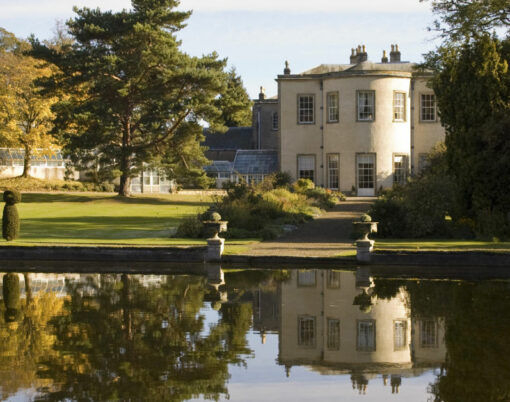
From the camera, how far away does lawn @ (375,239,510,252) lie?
17.6 meters

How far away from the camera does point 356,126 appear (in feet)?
125

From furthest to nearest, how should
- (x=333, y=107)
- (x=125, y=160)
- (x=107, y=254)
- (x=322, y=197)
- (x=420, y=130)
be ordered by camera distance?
(x=420, y=130)
(x=333, y=107)
(x=125, y=160)
(x=322, y=197)
(x=107, y=254)

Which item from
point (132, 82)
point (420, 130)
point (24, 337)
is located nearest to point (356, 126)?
point (420, 130)

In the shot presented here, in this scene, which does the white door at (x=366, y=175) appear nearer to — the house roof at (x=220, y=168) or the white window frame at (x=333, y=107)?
the white window frame at (x=333, y=107)

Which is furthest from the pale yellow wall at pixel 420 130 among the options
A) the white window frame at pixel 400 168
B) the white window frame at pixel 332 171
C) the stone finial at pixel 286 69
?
the stone finial at pixel 286 69

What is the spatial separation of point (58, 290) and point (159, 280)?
2.04 meters

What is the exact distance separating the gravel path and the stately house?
8.75 metres

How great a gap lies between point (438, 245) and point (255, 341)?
10784 millimetres

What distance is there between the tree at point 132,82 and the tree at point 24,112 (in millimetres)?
6978

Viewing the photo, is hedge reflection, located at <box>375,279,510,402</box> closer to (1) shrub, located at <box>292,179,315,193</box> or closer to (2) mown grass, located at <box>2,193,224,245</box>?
(2) mown grass, located at <box>2,193,224,245</box>

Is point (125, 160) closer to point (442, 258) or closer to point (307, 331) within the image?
point (442, 258)

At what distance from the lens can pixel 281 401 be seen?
6.39 m

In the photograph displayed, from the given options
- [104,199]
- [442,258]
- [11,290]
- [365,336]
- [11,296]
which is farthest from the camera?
[104,199]

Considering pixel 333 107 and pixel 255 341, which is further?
pixel 333 107
